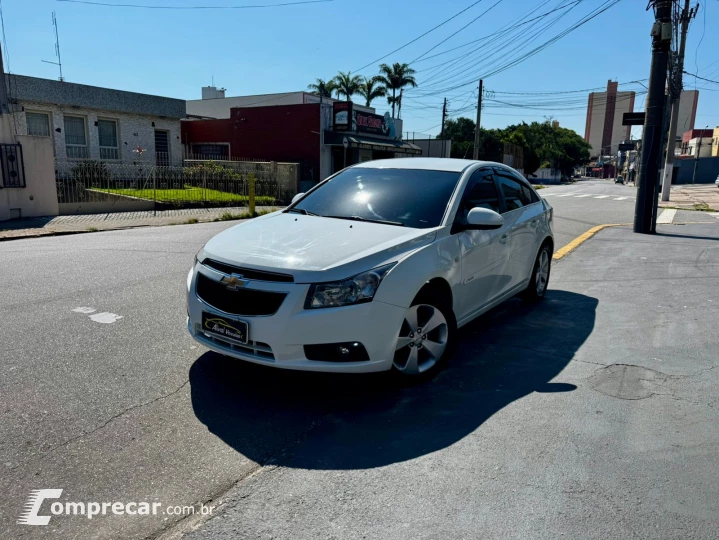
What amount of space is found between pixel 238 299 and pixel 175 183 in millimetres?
18567

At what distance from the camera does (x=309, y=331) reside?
3.65m

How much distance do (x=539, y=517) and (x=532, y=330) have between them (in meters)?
3.27

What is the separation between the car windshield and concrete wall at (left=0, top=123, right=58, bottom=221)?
11.8 meters

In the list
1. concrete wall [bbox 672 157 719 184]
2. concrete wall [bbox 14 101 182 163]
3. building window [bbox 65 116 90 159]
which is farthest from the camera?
concrete wall [bbox 672 157 719 184]

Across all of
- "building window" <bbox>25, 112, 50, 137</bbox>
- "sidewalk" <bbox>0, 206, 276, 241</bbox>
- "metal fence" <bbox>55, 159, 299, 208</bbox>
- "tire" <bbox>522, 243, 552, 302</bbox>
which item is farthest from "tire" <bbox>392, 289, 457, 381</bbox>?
"building window" <bbox>25, 112, 50, 137</bbox>

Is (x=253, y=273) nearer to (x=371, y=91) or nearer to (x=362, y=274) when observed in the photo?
(x=362, y=274)

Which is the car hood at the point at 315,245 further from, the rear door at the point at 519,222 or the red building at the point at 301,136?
the red building at the point at 301,136

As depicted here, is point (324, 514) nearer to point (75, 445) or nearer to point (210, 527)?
point (210, 527)

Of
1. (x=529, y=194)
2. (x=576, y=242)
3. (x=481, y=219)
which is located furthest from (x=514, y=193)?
(x=576, y=242)

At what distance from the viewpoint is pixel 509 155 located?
6438 cm

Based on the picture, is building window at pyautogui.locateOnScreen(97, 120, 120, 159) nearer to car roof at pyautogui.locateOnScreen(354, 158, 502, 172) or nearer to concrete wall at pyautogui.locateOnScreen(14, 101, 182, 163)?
concrete wall at pyautogui.locateOnScreen(14, 101, 182, 163)

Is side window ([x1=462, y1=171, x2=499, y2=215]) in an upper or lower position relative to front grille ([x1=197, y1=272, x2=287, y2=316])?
upper

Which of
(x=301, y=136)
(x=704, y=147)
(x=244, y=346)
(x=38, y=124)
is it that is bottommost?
(x=244, y=346)

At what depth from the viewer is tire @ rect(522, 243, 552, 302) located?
22.0 feet
